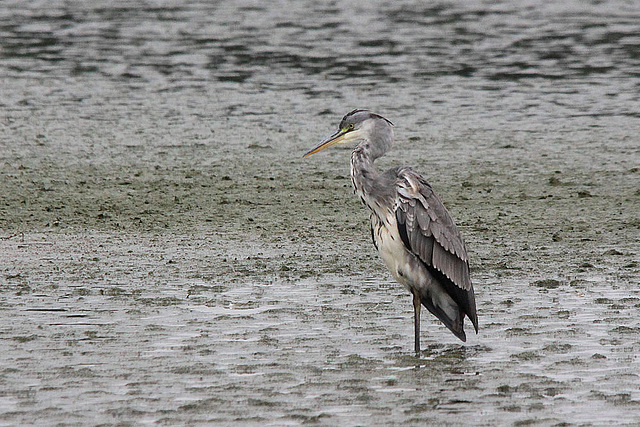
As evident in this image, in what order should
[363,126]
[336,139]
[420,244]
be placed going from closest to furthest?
[420,244]
[363,126]
[336,139]

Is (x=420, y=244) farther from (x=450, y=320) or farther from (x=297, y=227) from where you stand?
(x=297, y=227)

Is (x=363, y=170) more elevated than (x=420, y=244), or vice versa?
(x=363, y=170)

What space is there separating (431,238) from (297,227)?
350cm

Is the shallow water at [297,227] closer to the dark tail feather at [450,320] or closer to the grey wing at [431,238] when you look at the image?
the dark tail feather at [450,320]

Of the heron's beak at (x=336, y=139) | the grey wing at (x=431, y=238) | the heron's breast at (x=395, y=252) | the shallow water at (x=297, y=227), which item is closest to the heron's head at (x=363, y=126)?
the heron's beak at (x=336, y=139)

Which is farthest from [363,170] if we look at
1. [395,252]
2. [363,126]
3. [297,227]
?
[297,227]

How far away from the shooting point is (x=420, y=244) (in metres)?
7.53

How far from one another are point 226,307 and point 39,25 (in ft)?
55.8

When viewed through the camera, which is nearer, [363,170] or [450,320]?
[450,320]

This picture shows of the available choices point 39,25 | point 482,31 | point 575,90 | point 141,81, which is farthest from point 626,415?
point 39,25

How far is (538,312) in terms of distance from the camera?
27.0 ft

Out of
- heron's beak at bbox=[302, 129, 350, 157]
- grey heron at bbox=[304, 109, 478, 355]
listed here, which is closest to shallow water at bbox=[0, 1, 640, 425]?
grey heron at bbox=[304, 109, 478, 355]

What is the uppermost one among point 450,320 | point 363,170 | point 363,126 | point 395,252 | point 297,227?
point 363,126

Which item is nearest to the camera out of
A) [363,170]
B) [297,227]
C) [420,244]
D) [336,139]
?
[420,244]
